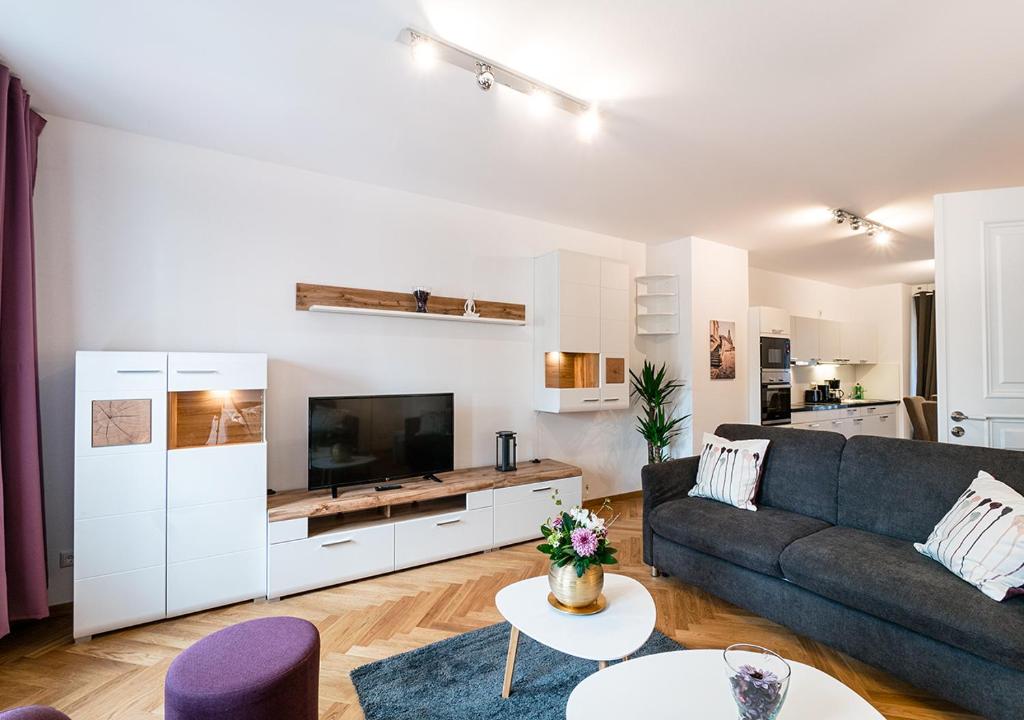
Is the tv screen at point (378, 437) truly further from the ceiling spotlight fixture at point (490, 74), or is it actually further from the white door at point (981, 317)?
the white door at point (981, 317)

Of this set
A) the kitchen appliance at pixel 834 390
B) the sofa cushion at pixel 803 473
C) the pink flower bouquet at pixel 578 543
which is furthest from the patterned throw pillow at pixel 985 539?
the kitchen appliance at pixel 834 390

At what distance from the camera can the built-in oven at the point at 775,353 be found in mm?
5264

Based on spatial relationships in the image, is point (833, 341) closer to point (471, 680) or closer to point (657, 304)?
point (657, 304)

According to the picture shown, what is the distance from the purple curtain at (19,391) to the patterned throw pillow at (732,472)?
11.9ft

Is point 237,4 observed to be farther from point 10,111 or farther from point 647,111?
point 647,111

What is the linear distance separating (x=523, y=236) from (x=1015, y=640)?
376 cm

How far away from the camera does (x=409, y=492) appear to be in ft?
10.4

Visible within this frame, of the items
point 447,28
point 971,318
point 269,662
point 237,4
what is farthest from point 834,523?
point 237,4

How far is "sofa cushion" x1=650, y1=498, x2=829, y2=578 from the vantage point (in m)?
2.37

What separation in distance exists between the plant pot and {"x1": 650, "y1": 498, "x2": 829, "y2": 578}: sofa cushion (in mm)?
1060

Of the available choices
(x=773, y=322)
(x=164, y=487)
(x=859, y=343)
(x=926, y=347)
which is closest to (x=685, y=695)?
(x=164, y=487)

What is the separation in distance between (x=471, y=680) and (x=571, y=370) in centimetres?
276

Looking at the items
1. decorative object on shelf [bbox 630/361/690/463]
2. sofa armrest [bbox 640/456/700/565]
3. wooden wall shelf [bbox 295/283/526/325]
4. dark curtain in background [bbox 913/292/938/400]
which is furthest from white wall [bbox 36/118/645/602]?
dark curtain in background [bbox 913/292/938/400]

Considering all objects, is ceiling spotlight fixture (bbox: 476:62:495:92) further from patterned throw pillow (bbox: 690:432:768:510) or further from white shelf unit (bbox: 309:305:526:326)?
patterned throw pillow (bbox: 690:432:768:510)
